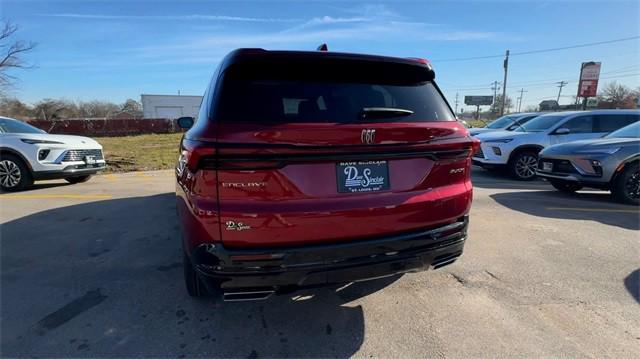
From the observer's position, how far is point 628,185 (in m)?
5.96

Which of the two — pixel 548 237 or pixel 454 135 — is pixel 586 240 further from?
pixel 454 135

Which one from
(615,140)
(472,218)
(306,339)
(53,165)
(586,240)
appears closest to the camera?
(306,339)

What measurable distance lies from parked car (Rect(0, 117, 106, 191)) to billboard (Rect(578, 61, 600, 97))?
44.9 metres

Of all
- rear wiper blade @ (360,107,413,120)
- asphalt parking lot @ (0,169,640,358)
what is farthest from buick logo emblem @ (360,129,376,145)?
asphalt parking lot @ (0,169,640,358)

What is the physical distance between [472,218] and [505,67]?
4512 cm

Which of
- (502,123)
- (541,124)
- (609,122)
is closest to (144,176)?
(541,124)

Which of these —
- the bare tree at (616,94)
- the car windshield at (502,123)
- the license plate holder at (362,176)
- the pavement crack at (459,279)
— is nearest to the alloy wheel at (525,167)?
the car windshield at (502,123)

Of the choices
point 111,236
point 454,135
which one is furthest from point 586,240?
point 111,236

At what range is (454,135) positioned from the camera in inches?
95.3

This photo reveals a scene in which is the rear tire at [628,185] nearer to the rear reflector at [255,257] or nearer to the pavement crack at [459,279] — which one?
the pavement crack at [459,279]

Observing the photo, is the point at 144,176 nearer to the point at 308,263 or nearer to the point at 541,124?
the point at 308,263

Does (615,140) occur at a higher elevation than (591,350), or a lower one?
higher

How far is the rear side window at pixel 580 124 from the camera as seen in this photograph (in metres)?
8.77

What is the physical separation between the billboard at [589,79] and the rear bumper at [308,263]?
148ft
